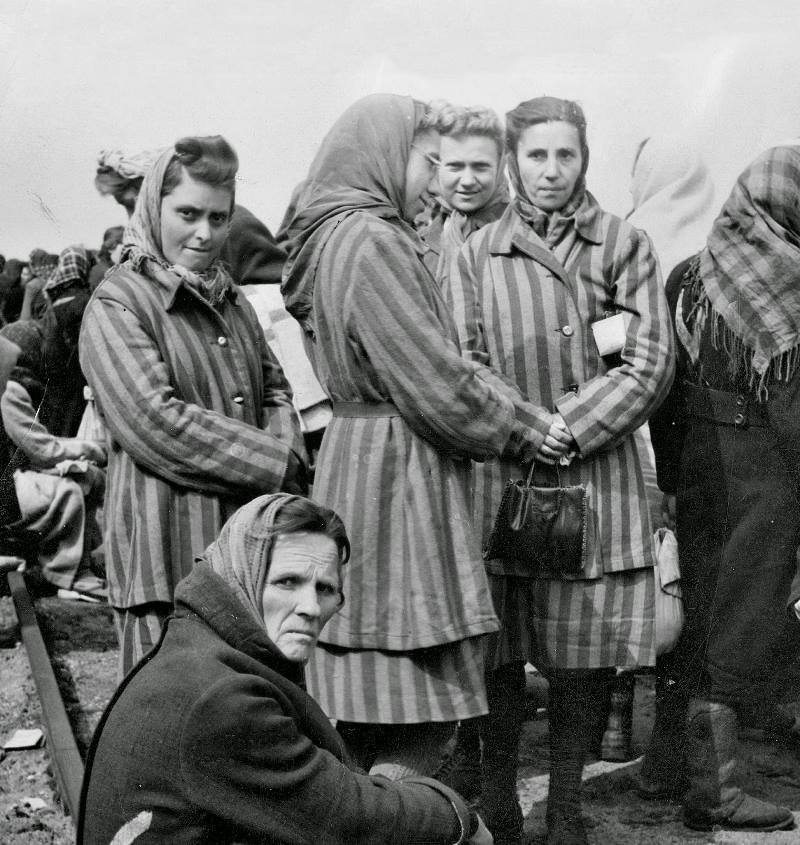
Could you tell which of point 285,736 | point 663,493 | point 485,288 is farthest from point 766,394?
point 285,736

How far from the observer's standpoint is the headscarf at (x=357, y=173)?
3.19 meters

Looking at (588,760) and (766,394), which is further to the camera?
(588,760)

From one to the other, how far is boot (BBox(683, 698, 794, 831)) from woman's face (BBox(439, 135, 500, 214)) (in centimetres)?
183

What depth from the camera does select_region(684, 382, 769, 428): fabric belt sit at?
3881mm

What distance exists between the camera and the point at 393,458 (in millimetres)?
3129

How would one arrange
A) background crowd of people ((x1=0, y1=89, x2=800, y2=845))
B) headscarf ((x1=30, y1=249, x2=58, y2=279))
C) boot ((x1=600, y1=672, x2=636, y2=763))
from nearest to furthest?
1. background crowd of people ((x1=0, y1=89, x2=800, y2=845))
2. boot ((x1=600, y1=672, x2=636, y2=763))
3. headscarf ((x1=30, y1=249, x2=58, y2=279))

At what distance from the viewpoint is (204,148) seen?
11.3 feet

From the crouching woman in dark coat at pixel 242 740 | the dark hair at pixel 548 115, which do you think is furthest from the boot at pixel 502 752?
the dark hair at pixel 548 115

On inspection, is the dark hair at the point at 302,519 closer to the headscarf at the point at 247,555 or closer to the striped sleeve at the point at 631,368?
the headscarf at the point at 247,555

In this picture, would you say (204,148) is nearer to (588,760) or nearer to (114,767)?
(114,767)

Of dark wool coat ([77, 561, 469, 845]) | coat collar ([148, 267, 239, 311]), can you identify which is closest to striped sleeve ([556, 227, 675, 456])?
coat collar ([148, 267, 239, 311])

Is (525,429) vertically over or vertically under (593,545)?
over

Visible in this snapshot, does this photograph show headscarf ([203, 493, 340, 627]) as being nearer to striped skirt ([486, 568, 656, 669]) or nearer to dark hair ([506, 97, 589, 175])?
striped skirt ([486, 568, 656, 669])

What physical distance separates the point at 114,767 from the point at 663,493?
8.78ft
